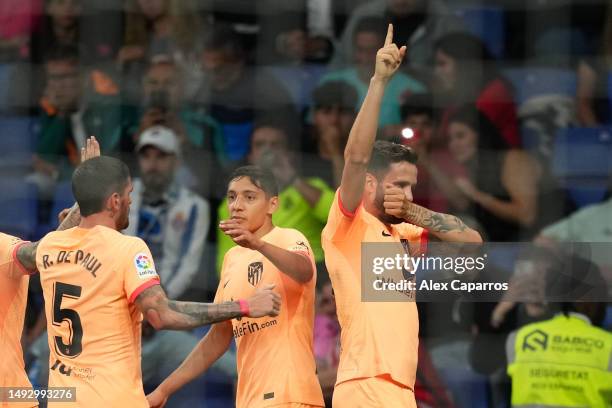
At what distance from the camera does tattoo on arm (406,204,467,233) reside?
508 centimetres

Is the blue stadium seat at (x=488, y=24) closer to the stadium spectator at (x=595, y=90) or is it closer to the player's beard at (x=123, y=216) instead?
the stadium spectator at (x=595, y=90)

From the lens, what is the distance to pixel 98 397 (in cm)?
464

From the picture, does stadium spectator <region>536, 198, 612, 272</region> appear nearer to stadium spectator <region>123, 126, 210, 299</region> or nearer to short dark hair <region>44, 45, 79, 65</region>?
stadium spectator <region>123, 126, 210, 299</region>

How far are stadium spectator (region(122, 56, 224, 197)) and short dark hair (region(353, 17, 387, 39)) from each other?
3.24ft

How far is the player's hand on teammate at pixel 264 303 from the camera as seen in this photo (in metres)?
4.67

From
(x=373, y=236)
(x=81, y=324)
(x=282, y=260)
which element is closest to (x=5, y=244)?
(x=81, y=324)

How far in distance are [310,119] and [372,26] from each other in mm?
652

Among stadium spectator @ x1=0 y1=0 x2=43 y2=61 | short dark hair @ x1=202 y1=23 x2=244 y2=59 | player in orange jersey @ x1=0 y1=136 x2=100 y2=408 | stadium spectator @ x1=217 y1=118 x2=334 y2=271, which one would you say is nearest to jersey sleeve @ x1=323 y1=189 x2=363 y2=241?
player in orange jersey @ x1=0 y1=136 x2=100 y2=408

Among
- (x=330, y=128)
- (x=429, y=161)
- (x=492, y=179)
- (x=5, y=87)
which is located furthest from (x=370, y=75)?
(x=5, y=87)

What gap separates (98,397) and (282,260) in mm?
845

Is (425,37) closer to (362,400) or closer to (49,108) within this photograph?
(49,108)

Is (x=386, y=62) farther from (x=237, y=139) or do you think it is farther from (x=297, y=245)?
(x=237, y=139)

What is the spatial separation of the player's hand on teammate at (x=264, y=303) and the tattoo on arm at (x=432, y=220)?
2.20ft

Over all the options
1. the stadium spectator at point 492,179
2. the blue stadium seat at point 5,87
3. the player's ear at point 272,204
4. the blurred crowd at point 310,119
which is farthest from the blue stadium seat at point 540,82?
the blue stadium seat at point 5,87
